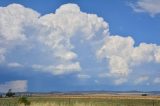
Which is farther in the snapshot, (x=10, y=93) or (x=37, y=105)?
(x=10, y=93)

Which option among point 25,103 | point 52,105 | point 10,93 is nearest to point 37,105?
point 52,105

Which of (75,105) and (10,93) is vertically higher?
(10,93)

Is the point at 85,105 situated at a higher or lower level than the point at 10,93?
lower

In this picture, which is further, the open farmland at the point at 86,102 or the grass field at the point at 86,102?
the open farmland at the point at 86,102

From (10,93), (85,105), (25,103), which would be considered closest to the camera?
(85,105)

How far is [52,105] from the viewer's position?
46.6 meters

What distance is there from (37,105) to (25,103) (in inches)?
194

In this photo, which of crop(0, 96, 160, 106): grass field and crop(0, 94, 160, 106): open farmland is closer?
crop(0, 96, 160, 106): grass field

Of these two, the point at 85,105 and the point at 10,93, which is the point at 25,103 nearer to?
the point at 85,105

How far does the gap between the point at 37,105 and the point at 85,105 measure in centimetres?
505

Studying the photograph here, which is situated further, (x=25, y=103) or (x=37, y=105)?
(x=25, y=103)

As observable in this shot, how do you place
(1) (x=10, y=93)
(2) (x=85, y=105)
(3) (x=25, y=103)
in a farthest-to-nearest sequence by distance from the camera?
(1) (x=10, y=93), (3) (x=25, y=103), (2) (x=85, y=105)

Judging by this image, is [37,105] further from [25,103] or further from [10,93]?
[10,93]

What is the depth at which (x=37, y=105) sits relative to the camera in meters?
47.2
